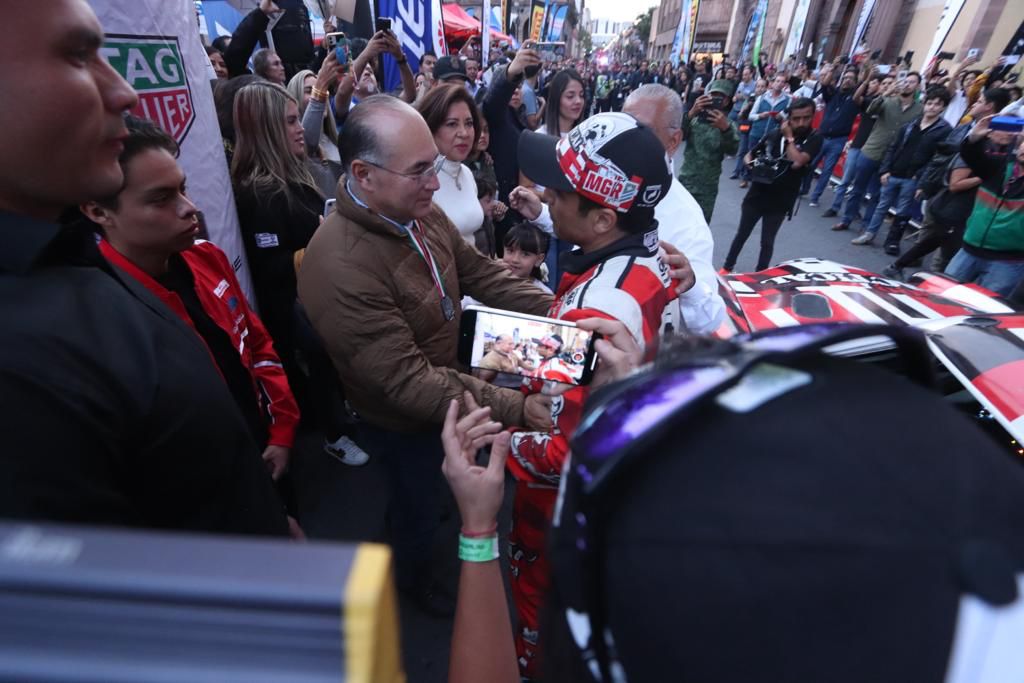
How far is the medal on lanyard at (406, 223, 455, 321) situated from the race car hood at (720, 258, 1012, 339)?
1750 millimetres

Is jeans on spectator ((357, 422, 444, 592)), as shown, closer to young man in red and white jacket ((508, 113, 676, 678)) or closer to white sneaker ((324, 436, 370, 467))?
young man in red and white jacket ((508, 113, 676, 678))

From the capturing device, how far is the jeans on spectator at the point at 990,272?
→ 4609 mm

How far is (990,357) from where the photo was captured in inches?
82.8

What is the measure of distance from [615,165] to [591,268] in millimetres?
321

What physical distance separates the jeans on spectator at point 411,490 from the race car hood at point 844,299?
1897 mm

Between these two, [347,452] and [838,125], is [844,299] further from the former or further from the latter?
[838,125]

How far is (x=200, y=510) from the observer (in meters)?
1.08

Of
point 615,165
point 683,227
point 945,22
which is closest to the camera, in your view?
point 615,165

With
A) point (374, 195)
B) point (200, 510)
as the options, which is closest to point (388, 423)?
point (374, 195)

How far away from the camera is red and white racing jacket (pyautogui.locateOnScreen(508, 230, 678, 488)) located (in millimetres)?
1485

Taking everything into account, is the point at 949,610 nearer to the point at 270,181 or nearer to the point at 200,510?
the point at 200,510

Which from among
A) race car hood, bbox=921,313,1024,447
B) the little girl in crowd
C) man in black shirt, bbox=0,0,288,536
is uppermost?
man in black shirt, bbox=0,0,288,536

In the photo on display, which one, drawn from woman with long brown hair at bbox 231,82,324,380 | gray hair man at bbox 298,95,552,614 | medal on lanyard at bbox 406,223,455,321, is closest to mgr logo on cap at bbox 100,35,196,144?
woman with long brown hair at bbox 231,82,324,380

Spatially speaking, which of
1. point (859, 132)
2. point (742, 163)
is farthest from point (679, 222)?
point (742, 163)
